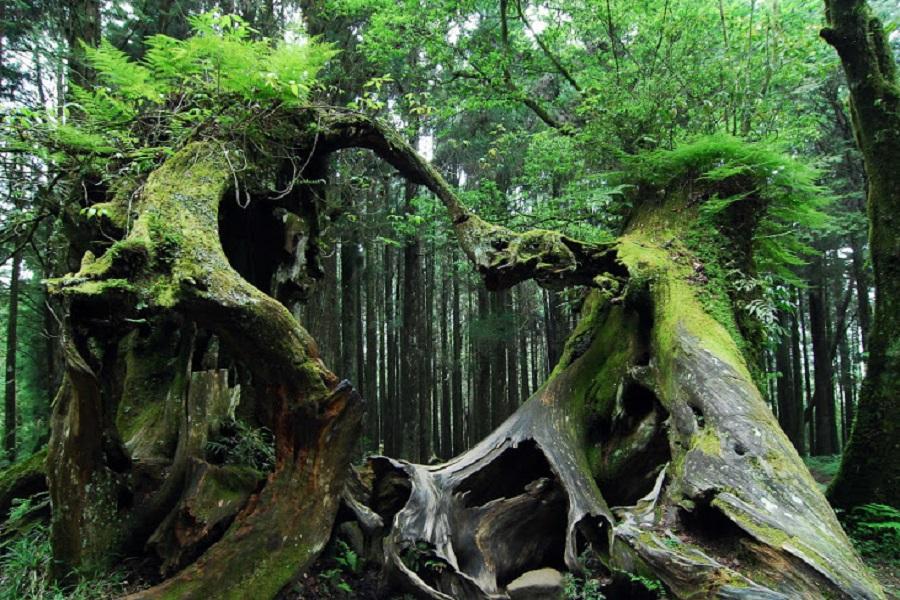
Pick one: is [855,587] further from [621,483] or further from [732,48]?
[732,48]

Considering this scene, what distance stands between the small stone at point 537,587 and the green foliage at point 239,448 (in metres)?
2.47

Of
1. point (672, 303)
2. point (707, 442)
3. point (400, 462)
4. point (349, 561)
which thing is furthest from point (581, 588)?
point (672, 303)

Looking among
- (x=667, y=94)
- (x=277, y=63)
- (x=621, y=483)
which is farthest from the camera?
(x=667, y=94)

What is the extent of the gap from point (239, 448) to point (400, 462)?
5.36ft

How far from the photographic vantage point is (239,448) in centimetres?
496

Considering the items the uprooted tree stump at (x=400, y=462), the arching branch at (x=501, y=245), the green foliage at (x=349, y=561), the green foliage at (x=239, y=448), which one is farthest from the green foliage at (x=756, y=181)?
the green foliage at (x=239, y=448)

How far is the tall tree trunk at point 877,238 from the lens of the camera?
Result: 5422 millimetres

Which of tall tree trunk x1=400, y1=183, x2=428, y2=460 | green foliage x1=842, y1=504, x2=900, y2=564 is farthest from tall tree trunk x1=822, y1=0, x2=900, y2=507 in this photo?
tall tree trunk x1=400, y1=183, x2=428, y2=460

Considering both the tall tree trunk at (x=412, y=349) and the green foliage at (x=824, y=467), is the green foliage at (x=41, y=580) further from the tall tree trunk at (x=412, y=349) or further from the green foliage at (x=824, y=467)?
the green foliage at (x=824, y=467)

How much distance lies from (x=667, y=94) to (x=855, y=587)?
6.41m

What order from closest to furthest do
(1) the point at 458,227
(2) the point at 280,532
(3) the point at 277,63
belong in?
(2) the point at 280,532 → (3) the point at 277,63 → (1) the point at 458,227

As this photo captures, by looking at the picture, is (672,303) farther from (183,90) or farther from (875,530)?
(183,90)

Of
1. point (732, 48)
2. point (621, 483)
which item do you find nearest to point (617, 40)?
point (732, 48)

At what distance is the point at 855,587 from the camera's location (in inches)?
105
